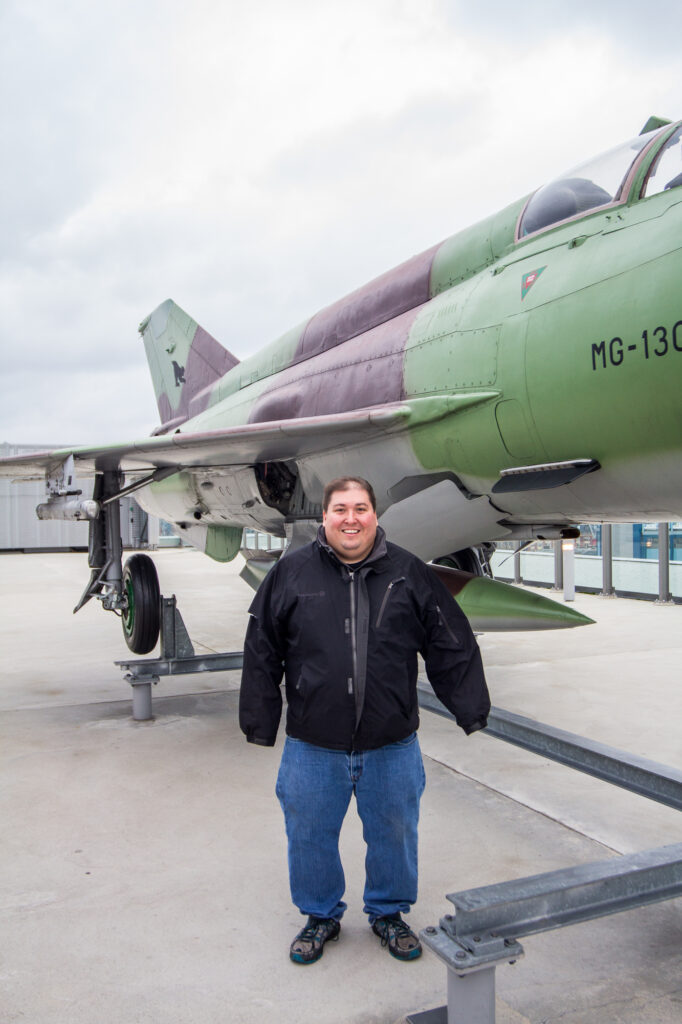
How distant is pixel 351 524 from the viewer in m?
2.50

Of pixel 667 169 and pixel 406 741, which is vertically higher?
pixel 667 169

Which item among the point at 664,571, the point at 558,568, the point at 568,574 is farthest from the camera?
the point at 558,568

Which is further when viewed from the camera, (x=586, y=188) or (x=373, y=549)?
(x=586, y=188)

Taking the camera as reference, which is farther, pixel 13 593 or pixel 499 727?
pixel 13 593

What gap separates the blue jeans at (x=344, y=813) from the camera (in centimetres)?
253

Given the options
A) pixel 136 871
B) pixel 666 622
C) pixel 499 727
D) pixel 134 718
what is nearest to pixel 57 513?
pixel 134 718

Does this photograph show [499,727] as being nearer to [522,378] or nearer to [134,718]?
[522,378]

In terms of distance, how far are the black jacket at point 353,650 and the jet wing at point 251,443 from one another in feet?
5.55

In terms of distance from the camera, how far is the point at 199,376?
9.73 metres

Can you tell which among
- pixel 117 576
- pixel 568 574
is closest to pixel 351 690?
pixel 117 576

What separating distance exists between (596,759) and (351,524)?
176 cm

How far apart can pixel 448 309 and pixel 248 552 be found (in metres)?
6.12

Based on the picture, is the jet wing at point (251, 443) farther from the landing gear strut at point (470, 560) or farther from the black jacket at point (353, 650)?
the landing gear strut at point (470, 560)

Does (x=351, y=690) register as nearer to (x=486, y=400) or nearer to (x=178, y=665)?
(x=486, y=400)
